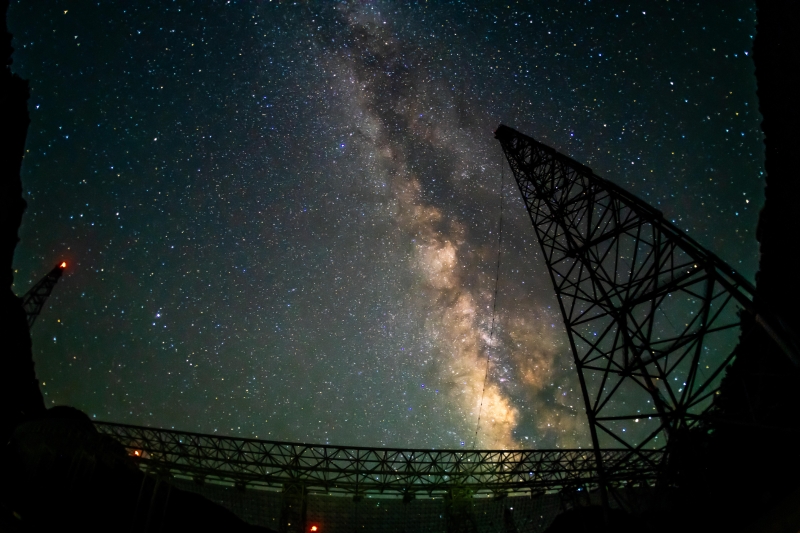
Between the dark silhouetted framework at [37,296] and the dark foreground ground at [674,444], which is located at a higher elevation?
the dark silhouetted framework at [37,296]

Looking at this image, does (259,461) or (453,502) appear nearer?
(259,461)

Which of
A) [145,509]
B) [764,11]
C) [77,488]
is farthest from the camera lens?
[145,509]

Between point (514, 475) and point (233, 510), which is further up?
point (514, 475)

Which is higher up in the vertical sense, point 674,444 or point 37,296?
point 37,296

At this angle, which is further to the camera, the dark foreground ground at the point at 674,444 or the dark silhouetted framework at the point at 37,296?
the dark silhouetted framework at the point at 37,296

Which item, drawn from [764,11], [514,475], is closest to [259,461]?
[514,475]

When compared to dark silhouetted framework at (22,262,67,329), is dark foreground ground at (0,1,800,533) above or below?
below

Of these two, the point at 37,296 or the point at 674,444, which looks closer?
the point at 674,444

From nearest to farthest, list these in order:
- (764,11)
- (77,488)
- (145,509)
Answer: (764,11) → (77,488) → (145,509)

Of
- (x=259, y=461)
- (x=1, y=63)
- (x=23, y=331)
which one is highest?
(x=1, y=63)

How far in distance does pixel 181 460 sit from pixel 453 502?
1288 centimetres

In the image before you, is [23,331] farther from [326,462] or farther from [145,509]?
[326,462]

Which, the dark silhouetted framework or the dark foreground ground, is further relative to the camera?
the dark silhouetted framework

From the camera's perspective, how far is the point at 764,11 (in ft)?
56.7
